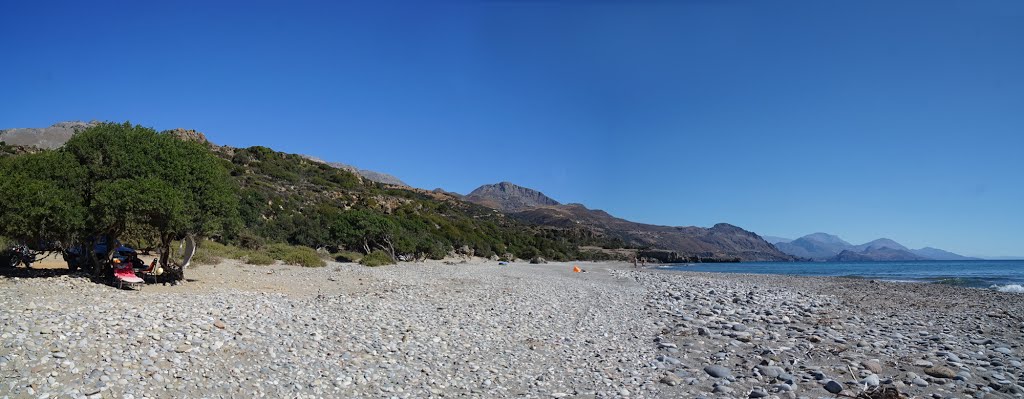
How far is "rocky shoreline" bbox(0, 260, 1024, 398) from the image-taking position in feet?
25.5

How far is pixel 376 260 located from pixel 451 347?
2574 cm

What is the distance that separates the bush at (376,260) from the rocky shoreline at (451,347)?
1616 centimetres

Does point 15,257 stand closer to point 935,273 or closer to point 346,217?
point 346,217

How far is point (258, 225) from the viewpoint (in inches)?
1588

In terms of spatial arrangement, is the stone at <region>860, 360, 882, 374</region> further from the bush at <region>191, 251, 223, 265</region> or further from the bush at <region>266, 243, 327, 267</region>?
the bush at <region>266, 243, 327, 267</region>

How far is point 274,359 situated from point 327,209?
45849 mm

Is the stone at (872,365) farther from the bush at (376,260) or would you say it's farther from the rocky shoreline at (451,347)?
the bush at (376,260)

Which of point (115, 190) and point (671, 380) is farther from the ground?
point (115, 190)

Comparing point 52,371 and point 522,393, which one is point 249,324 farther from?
point 522,393

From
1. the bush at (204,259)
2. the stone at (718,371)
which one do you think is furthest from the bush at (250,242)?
the stone at (718,371)

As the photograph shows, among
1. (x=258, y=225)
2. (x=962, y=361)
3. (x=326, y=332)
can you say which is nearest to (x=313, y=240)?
(x=258, y=225)

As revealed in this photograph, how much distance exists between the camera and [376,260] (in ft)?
117

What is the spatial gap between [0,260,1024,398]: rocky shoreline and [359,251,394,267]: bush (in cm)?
1616

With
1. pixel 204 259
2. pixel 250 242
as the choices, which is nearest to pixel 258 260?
pixel 204 259
